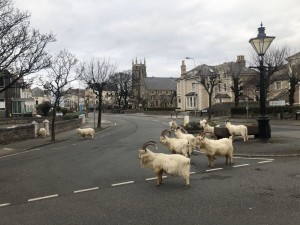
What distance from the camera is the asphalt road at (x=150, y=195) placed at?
28.1ft

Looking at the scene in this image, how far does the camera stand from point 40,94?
163125mm

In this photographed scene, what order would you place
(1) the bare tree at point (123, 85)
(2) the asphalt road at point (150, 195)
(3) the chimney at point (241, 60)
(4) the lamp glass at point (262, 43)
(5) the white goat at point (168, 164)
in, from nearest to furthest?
1. (2) the asphalt road at point (150, 195)
2. (5) the white goat at point (168, 164)
3. (4) the lamp glass at point (262, 43)
4. (3) the chimney at point (241, 60)
5. (1) the bare tree at point (123, 85)

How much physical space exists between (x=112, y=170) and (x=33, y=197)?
14.0 feet

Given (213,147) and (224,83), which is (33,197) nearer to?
(213,147)

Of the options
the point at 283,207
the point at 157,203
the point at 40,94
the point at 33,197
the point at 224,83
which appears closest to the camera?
the point at 283,207

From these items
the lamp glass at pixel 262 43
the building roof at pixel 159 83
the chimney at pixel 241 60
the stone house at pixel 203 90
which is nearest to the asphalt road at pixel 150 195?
the lamp glass at pixel 262 43

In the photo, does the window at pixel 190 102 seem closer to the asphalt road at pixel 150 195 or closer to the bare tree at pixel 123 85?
the bare tree at pixel 123 85

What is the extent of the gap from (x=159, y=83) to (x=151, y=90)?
6.45m

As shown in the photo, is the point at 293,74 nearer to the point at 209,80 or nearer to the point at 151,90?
the point at 209,80

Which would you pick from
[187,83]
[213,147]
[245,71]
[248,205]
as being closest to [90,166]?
[213,147]

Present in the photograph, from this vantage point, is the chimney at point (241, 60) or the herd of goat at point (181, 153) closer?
the herd of goat at point (181, 153)

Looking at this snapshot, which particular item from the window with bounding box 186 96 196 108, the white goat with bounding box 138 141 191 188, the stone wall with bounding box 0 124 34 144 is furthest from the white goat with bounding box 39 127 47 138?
the window with bounding box 186 96 196 108

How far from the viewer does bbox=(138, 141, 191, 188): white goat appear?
11.2 meters

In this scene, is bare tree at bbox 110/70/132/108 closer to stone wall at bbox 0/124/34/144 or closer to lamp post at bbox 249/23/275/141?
stone wall at bbox 0/124/34/144
